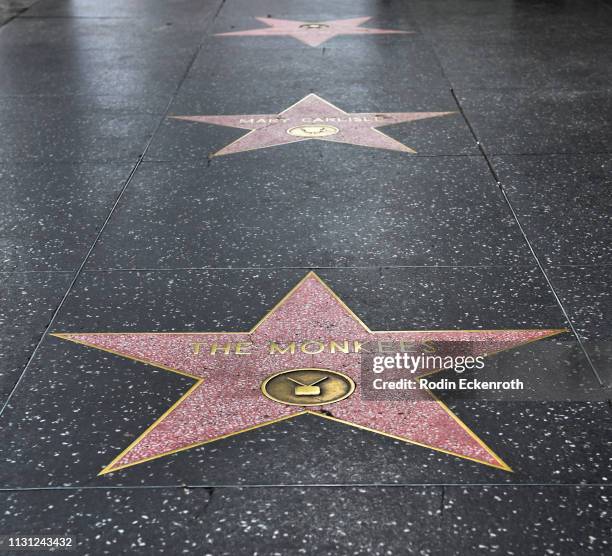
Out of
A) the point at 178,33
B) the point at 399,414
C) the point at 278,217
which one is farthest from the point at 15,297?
the point at 178,33

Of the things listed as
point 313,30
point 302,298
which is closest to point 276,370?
point 302,298

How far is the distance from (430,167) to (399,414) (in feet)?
8.01

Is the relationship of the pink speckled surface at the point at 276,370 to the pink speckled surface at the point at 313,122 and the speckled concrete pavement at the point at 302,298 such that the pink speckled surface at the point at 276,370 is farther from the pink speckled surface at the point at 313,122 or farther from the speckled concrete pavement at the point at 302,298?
the pink speckled surface at the point at 313,122

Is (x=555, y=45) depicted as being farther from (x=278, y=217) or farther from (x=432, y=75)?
(x=278, y=217)

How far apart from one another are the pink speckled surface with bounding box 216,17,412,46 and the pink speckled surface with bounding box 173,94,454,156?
2214mm

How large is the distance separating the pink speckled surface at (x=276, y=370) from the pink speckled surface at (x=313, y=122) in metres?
1.88

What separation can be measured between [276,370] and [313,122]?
118 inches

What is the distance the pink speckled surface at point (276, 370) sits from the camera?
8.69ft

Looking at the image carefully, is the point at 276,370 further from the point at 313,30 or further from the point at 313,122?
the point at 313,30

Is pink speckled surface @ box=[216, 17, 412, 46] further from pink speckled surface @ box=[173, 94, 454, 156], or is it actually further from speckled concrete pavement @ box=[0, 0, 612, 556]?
pink speckled surface @ box=[173, 94, 454, 156]

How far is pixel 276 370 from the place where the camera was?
9.77 feet

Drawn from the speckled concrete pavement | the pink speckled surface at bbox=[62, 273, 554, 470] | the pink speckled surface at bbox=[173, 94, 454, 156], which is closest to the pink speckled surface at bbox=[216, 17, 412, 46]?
the speckled concrete pavement

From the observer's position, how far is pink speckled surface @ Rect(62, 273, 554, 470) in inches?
104

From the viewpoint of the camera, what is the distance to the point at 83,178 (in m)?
4.89
